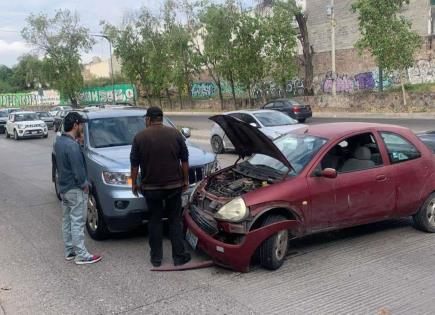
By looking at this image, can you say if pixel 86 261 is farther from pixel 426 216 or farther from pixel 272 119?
pixel 272 119

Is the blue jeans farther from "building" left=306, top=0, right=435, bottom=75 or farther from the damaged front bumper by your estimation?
"building" left=306, top=0, right=435, bottom=75

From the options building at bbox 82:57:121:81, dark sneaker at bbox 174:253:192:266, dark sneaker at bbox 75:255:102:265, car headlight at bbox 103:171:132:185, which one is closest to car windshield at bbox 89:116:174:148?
car headlight at bbox 103:171:132:185

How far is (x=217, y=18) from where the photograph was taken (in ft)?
133

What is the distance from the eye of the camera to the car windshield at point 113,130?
8094mm

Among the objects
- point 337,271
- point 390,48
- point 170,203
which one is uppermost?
point 390,48

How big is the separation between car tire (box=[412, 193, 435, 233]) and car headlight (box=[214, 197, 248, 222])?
8.78 feet

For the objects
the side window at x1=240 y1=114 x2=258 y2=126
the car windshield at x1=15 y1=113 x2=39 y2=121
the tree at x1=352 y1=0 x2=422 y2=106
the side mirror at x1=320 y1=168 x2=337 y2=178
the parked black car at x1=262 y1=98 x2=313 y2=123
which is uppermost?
the tree at x1=352 y1=0 x2=422 y2=106

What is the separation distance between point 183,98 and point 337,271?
5098cm

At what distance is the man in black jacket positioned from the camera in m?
5.67

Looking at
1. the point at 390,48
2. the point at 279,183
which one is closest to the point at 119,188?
the point at 279,183

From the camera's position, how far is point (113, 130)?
8.34 meters

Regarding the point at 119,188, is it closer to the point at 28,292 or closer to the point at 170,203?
the point at 170,203

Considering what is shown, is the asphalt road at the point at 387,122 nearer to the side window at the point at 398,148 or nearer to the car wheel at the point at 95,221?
the side window at the point at 398,148

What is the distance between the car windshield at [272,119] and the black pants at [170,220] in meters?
9.79
